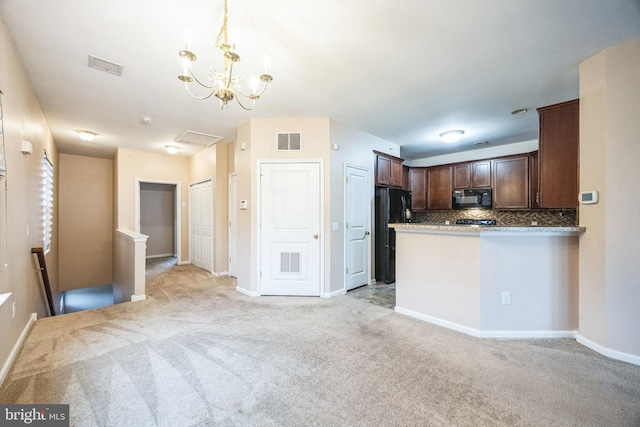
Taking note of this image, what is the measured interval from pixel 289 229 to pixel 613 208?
3483 mm

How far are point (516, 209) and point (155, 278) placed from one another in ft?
23.3

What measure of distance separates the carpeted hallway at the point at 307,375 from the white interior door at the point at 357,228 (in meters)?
1.28

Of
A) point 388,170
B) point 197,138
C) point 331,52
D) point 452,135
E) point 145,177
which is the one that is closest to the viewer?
point 331,52

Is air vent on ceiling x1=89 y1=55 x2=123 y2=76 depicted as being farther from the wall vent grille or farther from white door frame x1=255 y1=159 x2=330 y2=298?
the wall vent grille

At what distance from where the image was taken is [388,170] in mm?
5098

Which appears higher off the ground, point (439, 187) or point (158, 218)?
point (439, 187)

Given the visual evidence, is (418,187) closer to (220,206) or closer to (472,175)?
(472,175)

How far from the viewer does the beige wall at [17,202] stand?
2086 mm

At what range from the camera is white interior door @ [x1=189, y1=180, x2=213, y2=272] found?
573cm

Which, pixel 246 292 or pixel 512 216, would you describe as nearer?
pixel 246 292


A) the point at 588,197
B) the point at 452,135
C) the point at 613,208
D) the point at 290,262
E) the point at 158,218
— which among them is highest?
the point at 452,135

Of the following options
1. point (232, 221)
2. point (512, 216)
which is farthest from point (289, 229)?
point (512, 216)

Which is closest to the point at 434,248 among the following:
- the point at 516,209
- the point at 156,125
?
the point at 516,209

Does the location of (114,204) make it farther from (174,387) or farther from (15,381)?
(174,387)
